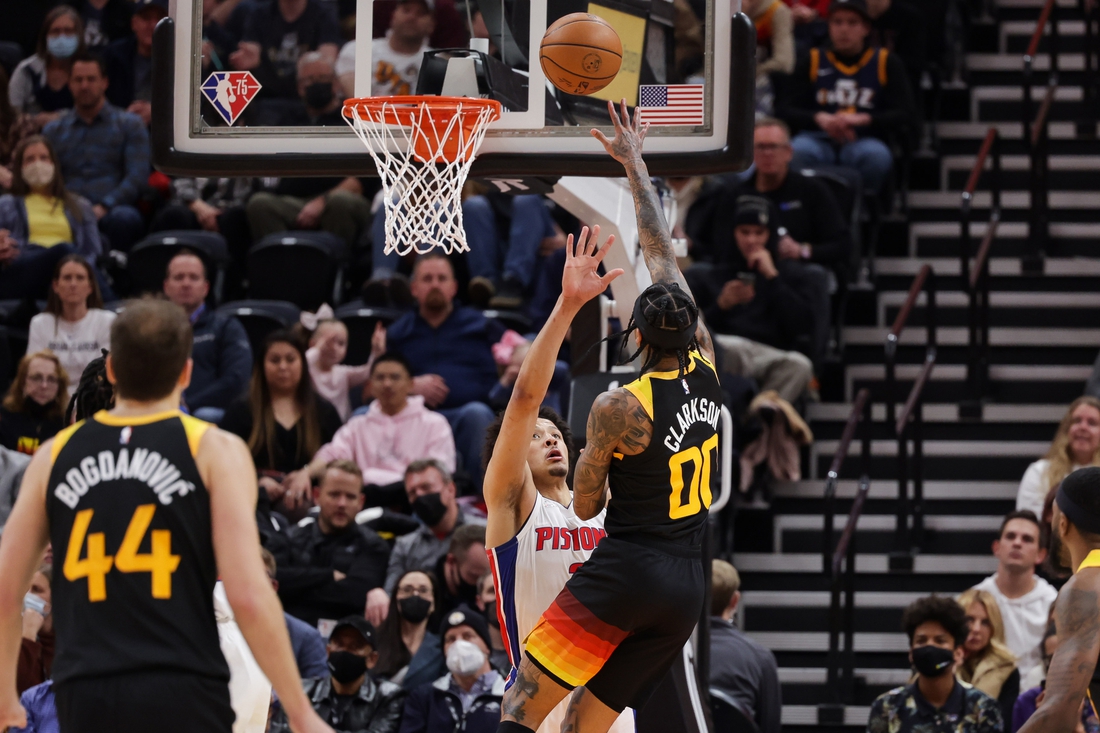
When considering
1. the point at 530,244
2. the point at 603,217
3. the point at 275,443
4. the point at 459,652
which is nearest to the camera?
the point at 603,217

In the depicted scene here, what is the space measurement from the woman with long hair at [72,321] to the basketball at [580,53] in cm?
534

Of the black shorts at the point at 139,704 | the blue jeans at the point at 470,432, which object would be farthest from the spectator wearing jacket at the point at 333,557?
the black shorts at the point at 139,704

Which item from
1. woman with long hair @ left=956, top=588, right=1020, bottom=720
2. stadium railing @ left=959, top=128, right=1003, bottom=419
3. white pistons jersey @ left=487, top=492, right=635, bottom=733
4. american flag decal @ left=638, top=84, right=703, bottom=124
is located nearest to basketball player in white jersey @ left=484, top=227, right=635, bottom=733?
white pistons jersey @ left=487, top=492, right=635, bottom=733

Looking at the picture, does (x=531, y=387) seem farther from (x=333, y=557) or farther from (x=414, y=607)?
(x=333, y=557)

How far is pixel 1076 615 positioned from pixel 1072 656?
147 mm

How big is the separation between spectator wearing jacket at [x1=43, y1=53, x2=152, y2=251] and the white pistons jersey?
309 inches

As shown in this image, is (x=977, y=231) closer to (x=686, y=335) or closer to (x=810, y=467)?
(x=810, y=467)

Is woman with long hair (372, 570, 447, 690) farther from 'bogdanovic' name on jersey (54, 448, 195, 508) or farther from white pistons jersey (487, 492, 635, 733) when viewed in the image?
'bogdanovic' name on jersey (54, 448, 195, 508)

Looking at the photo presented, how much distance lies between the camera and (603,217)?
7828 millimetres

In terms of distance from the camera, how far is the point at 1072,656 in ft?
18.1

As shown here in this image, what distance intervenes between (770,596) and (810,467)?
1.25 metres

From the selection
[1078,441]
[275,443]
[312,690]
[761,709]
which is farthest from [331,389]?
[1078,441]

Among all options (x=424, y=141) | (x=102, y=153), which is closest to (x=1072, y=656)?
(x=424, y=141)

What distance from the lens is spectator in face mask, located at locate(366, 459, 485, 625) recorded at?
979 centimetres
